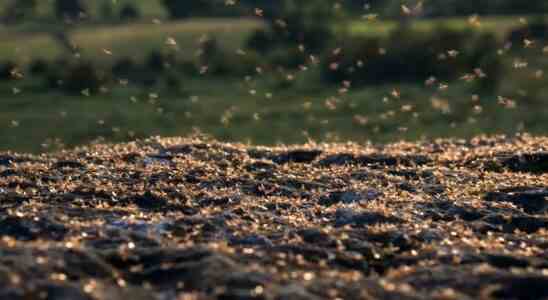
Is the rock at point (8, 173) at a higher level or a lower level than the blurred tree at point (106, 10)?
lower

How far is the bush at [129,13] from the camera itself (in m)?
33.6

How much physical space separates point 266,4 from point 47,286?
111ft

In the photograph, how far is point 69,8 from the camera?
33188 millimetres

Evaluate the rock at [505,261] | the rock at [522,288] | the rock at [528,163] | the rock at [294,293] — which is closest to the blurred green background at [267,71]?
the rock at [528,163]

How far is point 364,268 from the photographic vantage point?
4.93 m

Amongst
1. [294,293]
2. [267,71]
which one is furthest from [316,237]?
[267,71]

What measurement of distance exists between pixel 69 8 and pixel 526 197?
2803cm

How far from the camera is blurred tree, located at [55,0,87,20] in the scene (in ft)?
104

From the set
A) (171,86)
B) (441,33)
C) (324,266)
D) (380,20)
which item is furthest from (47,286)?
(380,20)

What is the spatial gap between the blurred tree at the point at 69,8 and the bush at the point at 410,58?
8785mm

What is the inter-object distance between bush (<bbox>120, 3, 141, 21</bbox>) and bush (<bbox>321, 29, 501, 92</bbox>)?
7765mm

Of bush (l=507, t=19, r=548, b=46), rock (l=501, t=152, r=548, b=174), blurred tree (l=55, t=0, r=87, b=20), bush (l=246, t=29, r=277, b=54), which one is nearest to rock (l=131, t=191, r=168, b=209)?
rock (l=501, t=152, r=548, b=174)

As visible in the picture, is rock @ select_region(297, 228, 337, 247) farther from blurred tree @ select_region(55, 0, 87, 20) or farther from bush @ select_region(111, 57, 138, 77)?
blurred tree @ select_region(55, 0, 87, 20)

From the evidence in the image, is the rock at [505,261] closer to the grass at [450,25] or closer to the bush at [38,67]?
the bush at [38,67]
